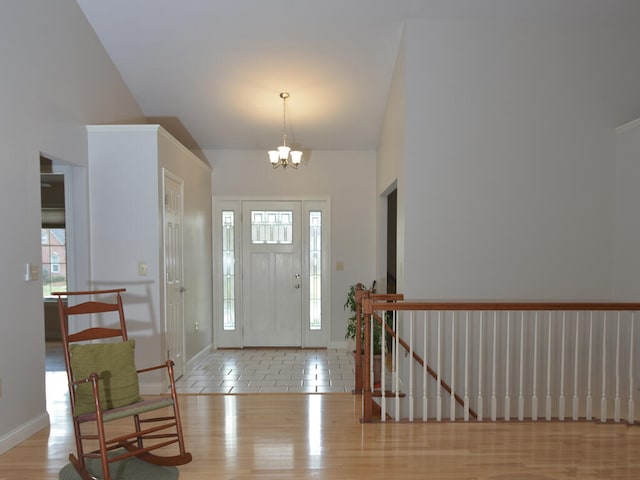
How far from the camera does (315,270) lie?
6598 mm

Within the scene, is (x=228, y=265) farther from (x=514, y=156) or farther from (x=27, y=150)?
(x=514, y=156)

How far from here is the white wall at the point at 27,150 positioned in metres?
3.00

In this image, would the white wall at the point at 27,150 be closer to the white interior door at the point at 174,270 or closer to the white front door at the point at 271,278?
the white interior door at the point at 174,270

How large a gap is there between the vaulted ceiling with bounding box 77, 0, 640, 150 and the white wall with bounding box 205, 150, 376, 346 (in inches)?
22.2

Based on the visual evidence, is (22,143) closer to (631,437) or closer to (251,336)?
(251,336)

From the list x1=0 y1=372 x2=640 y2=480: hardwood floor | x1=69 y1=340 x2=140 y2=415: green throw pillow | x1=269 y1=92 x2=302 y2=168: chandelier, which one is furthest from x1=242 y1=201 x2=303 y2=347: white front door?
x1=69 y1=340 x2=140 y2=415: green throw pillow

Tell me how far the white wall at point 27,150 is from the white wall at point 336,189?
109 inches

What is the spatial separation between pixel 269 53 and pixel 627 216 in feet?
12.5

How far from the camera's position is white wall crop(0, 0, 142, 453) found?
300cm

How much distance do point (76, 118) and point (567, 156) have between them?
4.56 m

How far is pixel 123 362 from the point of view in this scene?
281cm

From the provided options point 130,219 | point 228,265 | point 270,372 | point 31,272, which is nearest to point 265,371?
point 270,372

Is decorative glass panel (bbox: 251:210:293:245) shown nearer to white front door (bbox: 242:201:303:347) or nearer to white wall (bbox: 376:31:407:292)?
white front door (bbox: 242:201:303:347)

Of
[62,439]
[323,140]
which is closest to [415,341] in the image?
[62,439]
